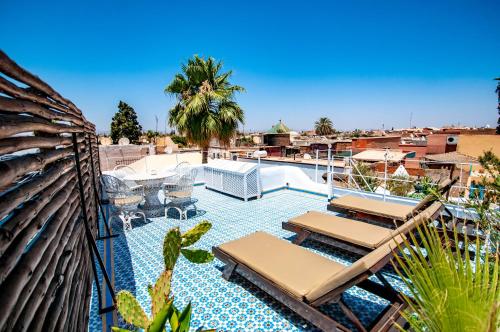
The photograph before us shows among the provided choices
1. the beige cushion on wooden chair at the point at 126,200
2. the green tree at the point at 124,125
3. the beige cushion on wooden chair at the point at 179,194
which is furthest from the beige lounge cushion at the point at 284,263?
the green tree at the point at 124,125

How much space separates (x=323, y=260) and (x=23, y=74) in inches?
113

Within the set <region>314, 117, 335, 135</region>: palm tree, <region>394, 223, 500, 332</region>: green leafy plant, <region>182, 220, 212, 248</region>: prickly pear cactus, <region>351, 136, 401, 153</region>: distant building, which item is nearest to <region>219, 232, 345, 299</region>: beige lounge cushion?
<region>182, 220, 212, 248</region>: prickly pear cactus

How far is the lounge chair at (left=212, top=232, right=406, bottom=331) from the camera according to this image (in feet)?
6.28

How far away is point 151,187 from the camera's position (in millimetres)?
5547

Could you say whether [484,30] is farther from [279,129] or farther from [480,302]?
[480,302]

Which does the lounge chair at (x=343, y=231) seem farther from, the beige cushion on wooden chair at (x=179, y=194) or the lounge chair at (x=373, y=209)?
the beige cushion on wooden chair at (x=179, y=194)

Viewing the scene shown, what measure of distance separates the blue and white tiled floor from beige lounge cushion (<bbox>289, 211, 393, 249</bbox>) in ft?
1.41

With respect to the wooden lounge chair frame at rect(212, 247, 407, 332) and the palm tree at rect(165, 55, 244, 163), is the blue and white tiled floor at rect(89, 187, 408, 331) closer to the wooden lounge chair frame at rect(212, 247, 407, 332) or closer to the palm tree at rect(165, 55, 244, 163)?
the wooden lounge chair frame at rect(212, 247, 407, 332)

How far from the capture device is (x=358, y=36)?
72.2 feet

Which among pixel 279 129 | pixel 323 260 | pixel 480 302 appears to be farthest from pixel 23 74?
pixel 279 129

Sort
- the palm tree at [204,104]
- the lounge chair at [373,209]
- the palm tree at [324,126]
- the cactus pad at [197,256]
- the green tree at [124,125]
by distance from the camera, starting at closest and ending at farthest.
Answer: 1. the cactus pad at [197,256]
2. the lounge chair at [373,209]
3. the palm tree at [204,104]
4. the green tree at [124,125]
5. the palm tree at [324,126]

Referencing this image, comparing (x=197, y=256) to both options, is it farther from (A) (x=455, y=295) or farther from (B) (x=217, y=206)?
(B) (x=217, y=206)

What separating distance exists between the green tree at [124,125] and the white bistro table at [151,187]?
3014cm

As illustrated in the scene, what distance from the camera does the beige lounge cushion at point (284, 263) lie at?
2.32 meters
